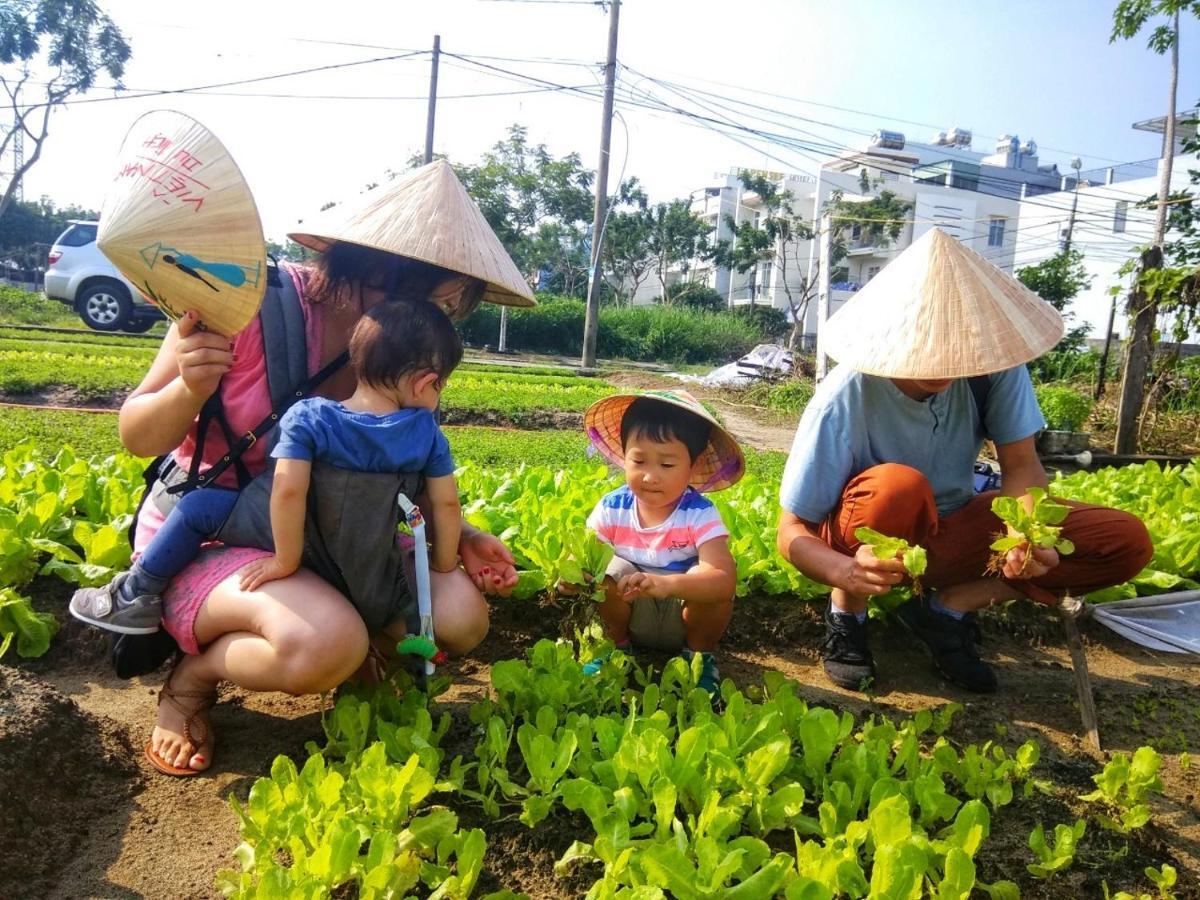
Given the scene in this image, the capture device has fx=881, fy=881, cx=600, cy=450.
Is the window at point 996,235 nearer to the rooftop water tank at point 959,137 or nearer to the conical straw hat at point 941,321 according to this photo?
the rooftop water tank at point 959,137

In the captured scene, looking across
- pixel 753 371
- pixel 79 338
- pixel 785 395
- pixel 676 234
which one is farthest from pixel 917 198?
pixel 79 338

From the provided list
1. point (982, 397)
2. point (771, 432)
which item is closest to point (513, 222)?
point (771, 432)

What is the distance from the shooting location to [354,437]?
190 centimetres

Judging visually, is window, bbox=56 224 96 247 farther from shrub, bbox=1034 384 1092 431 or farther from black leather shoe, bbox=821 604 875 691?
black leather shoe, bbox=821 604 875 691

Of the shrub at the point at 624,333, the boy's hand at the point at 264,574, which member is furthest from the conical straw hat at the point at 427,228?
the shrub at the point at 624,333

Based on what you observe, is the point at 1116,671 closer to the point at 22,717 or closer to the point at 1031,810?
the point at 1031,810

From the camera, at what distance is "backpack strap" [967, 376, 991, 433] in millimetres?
2682

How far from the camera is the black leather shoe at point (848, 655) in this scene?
2701mm

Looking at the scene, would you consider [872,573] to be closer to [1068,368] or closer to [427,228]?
[427,228]

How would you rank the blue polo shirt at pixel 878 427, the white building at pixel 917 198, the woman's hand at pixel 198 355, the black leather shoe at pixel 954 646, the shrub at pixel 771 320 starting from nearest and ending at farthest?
the woman's hand at pixel 198 355 → the blue polo shirt at pixel 878 427 → the black leather shoe at pixel 954 646 → the shrub at pixel 771 320 → the white building at pixel 917 198

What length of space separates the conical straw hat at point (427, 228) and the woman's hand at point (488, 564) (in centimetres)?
67

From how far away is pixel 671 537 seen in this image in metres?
2.48

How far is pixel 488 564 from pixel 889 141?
63.2m

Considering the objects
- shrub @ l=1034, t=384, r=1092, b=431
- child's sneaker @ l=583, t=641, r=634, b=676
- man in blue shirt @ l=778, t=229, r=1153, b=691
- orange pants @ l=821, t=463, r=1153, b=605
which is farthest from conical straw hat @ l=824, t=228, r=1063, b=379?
shrub @ l=1034, t=384, r=1092, b=431
